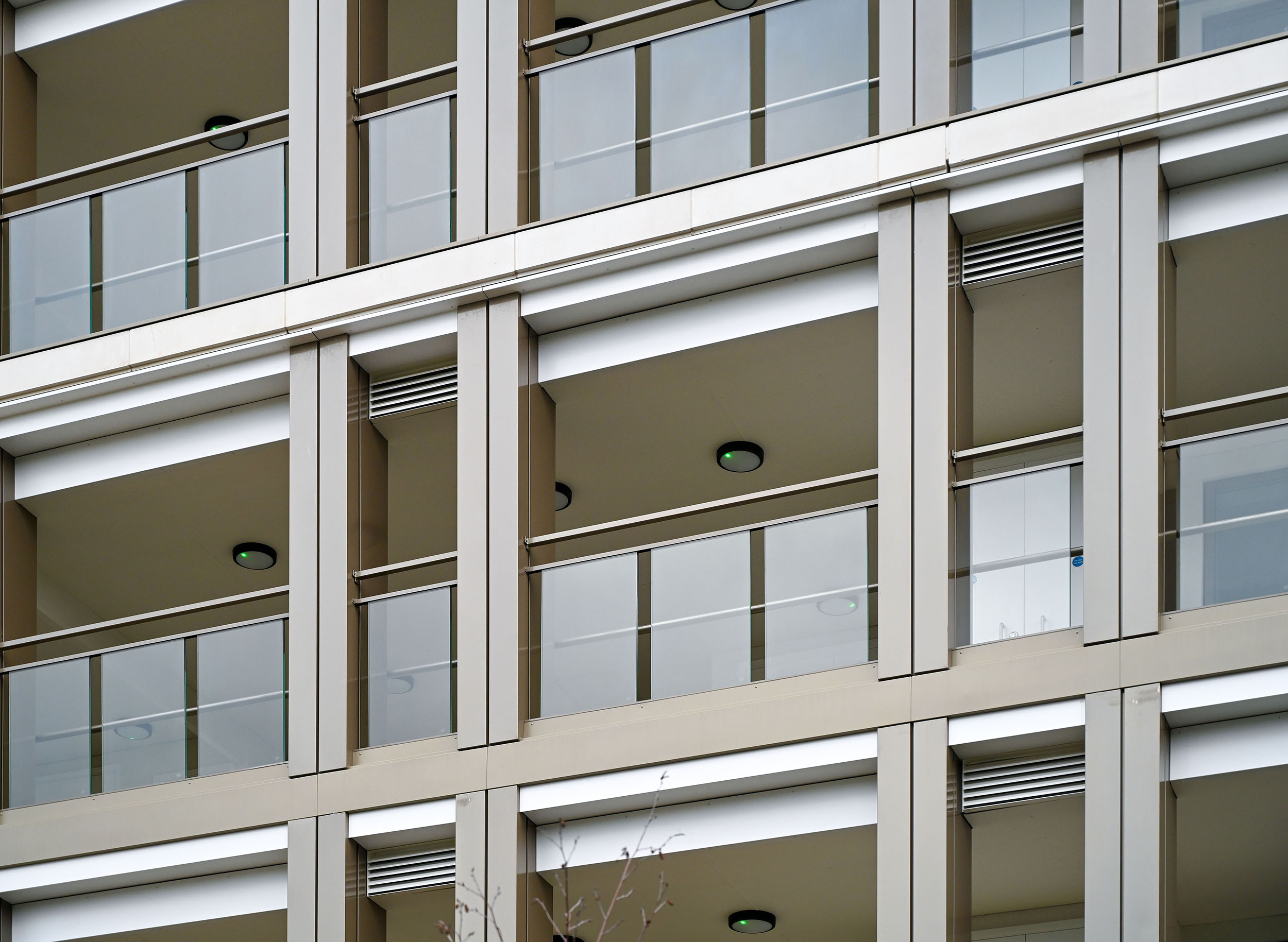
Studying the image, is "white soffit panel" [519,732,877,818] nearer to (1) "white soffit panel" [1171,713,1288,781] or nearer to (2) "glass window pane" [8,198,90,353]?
(1) "white soffit panel" [1171,713,1288,781]

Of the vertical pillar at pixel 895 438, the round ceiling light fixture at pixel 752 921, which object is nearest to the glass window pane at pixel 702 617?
the vertical pillar at pixel 895 438

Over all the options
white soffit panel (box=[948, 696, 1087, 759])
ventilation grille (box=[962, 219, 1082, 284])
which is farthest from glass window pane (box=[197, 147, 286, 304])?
white soffit panel (box=[948, 696, 1087, 759])

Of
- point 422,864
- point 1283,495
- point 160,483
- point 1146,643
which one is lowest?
point 422,864

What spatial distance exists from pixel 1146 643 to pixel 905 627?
159cm

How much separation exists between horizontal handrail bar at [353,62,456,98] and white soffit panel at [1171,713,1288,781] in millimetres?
7872

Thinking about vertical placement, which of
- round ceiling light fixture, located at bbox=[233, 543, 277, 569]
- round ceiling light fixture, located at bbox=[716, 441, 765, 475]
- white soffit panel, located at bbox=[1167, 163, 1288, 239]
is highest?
white soffit panel, located at bbox=[1167, 163, 1288, 239]

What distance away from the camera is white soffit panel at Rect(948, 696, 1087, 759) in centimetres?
1370

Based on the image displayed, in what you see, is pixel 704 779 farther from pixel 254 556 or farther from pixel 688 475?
pixel 254 556

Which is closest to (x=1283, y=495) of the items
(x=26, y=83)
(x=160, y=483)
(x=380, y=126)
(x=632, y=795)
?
(x=632, y=795)

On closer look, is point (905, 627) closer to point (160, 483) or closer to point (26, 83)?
point (160, 483)

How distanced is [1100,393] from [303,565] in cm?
606

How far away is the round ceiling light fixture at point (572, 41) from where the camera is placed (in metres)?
18.2

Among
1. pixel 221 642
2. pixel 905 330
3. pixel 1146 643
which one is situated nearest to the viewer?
pixel 1146 643

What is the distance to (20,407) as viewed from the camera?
17.8 metres
